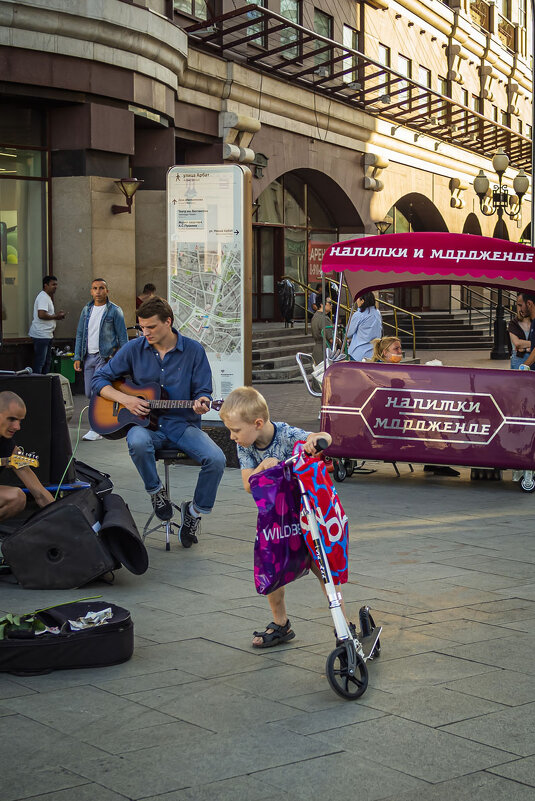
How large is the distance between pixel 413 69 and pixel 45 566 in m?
35.0

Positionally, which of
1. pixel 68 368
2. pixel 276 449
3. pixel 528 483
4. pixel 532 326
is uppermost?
pixel 532 326

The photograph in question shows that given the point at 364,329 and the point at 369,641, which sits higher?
the point at 364,329

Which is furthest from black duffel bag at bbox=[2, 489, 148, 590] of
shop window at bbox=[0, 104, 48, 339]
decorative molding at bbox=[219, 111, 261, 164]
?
decorative molding at bbox=[219, 111, 261, 164]

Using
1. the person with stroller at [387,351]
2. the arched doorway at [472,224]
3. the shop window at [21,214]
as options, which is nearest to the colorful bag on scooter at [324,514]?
the person with stroller at [387,351]

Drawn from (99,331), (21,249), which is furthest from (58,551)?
(21,249)

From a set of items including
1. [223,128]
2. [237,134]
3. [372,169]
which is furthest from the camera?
[372,169]

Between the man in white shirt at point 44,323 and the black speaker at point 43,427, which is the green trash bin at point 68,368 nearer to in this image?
the man in white shirt at point 44,323

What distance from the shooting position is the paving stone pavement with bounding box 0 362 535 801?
3844 mm

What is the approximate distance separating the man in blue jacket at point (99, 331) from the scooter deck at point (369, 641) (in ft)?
27.4

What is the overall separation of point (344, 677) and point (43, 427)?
375 centimetres

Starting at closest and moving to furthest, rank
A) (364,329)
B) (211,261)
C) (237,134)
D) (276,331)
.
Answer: (211,261) < (364,329) < (237,134) < (276,331)

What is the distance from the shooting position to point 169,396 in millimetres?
7965

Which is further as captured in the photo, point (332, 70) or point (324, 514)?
point (332, 70)

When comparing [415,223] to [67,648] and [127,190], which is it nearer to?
[127,190]
